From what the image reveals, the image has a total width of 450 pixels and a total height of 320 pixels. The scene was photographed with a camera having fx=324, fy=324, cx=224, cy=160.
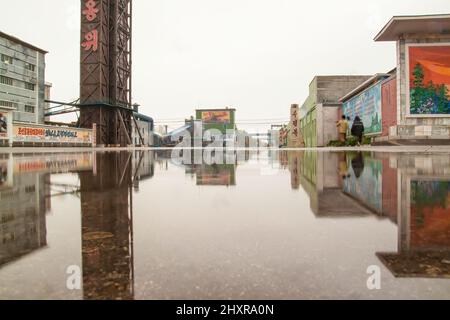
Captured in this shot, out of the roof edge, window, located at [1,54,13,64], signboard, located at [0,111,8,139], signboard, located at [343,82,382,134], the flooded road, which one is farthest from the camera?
window, located at [1,54,13,64]

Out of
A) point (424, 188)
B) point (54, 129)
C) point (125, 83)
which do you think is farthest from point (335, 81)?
point (424, 188)

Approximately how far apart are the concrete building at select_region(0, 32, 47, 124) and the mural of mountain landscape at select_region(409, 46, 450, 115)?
109 ft

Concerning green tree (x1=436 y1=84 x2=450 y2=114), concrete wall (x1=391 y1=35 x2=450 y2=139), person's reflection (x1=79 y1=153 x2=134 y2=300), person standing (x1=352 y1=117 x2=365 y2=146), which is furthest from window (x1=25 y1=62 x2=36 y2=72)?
person's reflection (x1=79 y1=153 x2=134 y2=300)

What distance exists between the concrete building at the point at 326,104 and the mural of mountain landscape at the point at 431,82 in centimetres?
1409

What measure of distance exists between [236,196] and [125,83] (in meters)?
36.3

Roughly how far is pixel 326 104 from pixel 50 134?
25.4 m

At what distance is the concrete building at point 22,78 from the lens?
107ft

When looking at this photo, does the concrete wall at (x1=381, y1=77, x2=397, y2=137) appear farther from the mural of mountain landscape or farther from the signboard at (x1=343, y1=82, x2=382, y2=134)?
the mural of mountain landscape

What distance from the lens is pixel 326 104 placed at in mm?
33219

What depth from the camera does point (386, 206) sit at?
2.56m

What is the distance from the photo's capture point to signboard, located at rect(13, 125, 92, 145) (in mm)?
21078
